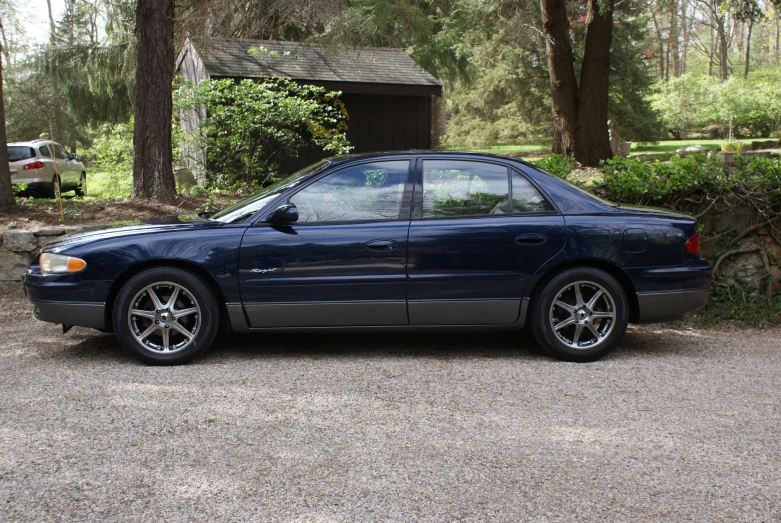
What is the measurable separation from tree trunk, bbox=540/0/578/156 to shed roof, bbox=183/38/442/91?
2597 millimetres

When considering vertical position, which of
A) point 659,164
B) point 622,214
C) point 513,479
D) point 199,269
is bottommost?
point 513,479

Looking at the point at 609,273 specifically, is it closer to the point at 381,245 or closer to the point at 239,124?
the point at 381,245

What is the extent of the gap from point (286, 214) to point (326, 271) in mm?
502

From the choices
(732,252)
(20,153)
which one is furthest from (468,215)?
(20,153)

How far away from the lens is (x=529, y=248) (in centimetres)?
541

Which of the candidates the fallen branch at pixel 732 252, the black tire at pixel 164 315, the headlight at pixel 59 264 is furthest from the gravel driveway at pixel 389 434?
the fallen branch at pixel 732 252

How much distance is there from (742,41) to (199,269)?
192 ft

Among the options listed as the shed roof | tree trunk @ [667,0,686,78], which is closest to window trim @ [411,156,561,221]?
the shed roof

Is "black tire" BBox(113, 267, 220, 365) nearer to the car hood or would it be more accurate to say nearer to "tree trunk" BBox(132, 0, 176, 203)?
the car hood

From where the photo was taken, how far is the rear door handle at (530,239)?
5.42m

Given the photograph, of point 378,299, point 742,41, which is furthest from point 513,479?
point 742,41

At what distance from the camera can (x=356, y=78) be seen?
16344 mm

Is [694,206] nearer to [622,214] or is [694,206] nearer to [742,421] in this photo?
[622,214]

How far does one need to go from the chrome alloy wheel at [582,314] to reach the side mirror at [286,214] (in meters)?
2.02
